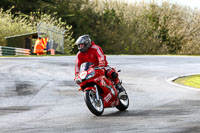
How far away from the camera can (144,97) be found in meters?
13.2

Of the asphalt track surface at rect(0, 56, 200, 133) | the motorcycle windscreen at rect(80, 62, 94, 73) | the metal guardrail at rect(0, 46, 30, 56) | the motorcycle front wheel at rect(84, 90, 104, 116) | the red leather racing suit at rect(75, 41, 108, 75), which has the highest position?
the red leather racing suit at rect(75, 41, 108, 75)

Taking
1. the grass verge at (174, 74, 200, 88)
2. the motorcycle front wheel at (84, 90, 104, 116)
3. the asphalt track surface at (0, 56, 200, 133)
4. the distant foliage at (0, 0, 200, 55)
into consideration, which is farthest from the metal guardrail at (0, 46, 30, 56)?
the motorcycle front wheel at (84, 90, 104, 116)

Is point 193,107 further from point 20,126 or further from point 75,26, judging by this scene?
point 75,26

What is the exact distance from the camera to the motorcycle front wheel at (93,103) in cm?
945

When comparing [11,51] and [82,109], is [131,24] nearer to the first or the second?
[11,51]

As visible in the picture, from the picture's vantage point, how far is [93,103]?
380 inches

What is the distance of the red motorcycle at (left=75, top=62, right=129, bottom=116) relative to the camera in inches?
376

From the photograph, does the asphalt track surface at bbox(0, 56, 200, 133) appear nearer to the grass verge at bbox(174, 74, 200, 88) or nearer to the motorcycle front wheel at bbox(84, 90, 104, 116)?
the motorcycle front wheel at bbox(84, 90, 104, 116)

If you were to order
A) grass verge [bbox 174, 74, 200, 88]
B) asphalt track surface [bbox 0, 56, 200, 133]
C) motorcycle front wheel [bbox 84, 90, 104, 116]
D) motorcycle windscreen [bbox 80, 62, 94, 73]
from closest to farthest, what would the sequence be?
asphalt track surface [bbox 0, 56, 200, 133], motorcycle front wheel [bbox 84, 90, 104, 116], motorcycle windscreen [bbox 80, 62, 94, 73], grass verge [bbox 174, 74, 200, 88]

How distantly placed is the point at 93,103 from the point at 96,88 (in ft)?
1.03

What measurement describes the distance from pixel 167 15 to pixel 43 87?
48.0 metres

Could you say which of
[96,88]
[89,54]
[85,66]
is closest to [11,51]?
[89,54]

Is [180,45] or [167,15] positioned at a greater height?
[167,15]

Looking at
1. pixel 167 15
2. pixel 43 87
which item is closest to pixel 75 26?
pixel 167 15
